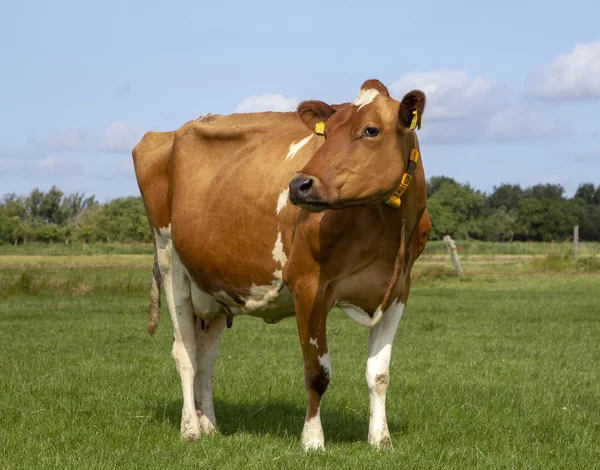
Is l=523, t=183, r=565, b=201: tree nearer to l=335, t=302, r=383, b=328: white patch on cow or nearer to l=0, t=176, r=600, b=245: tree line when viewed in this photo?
l=0, t=176, r=600, b=245: tree line

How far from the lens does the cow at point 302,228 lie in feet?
17.4

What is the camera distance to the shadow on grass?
686 centimetres

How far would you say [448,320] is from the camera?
1695 centimetres

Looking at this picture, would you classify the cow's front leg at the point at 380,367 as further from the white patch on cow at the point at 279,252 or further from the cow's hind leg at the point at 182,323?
the cow's hind leg at the point at 182,323

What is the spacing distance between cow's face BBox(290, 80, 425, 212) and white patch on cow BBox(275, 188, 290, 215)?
743 mm

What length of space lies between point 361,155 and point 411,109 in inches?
17.6

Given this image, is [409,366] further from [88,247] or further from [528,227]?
[528,227]

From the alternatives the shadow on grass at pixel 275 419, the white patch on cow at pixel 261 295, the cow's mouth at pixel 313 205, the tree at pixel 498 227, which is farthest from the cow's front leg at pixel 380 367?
the tree at pixel 498 227

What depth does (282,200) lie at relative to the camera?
6090mm

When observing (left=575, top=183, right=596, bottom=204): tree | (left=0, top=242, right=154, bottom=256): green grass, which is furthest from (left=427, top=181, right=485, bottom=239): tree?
(left=0, top=242, right=154, bottom=256): green grass

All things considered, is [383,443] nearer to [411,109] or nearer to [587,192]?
[411,109]

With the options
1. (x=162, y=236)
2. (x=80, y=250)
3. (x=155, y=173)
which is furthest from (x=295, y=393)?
(x=80, y=250)

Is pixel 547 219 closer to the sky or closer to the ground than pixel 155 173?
closer to the sky

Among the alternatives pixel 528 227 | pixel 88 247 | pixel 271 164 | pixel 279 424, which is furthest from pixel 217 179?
pixel 528 227
